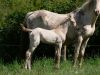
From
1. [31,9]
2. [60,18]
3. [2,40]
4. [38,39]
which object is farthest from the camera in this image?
[31,9]

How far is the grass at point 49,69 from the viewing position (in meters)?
10.2

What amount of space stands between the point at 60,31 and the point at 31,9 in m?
2.75

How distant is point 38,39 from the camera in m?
11.7

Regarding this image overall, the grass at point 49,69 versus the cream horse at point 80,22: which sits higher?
the cream horse at point 80,22

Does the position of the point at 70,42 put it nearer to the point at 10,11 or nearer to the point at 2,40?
the point at 2,40

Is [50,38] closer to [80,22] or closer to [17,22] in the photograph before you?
[80,22]

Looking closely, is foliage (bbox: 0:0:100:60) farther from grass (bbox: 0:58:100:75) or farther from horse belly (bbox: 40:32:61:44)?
horse belly (bbox: 40:32:61:44)

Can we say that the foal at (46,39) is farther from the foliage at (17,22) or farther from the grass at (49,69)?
the foliage at (17,22)

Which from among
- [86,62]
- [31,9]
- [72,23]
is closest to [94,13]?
[72,23]

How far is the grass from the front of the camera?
10.2 metres

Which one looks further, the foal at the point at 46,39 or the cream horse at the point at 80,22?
the cream horse at the point at 80,22

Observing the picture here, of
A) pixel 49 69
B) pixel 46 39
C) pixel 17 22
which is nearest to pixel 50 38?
pixel 46 39

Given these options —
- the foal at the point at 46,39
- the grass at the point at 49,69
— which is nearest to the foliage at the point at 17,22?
the grass at the point at 49,69

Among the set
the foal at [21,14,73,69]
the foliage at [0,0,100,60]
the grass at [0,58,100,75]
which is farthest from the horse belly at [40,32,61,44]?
the foliage at [0,0,100,60]
